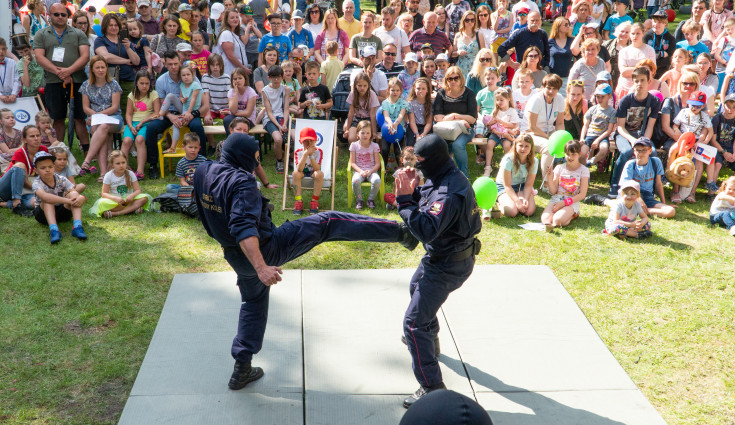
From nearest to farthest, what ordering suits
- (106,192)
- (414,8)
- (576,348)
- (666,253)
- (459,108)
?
1. (576,348)
2. (666,253)
3. (106,192)
4. (459,108)
5. (414,8)

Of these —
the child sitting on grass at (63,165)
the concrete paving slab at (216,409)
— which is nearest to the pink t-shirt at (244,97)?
the child sitting on grass at (63,165)

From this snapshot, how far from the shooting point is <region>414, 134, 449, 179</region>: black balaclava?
409 cm

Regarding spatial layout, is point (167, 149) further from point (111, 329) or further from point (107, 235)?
point (111, 329)

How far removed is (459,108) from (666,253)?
341cm

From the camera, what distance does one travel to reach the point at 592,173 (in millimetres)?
9516

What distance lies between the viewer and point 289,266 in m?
6.60

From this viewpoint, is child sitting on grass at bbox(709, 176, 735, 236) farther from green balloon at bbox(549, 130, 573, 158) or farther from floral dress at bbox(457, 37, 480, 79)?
floral dress at bbox(457, 37, 480, 79)

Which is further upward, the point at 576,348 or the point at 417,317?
the point at 417,317

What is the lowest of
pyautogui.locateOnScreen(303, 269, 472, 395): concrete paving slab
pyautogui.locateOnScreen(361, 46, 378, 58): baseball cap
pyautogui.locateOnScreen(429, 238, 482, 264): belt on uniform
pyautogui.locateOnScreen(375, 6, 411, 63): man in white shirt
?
pyautogui.locateOnScreen(303, 269, 472, 395): concrete paving slab

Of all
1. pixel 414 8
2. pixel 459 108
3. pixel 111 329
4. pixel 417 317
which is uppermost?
pixel 414 8

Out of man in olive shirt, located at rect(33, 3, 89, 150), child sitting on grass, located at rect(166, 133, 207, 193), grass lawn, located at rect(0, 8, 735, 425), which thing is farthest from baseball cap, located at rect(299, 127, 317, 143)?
man in olive shirt, located at rect(33, 3, 89, 150)

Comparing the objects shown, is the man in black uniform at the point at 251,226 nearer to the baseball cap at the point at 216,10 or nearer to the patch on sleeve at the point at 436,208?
the patch on sleeve at the point at 436,208

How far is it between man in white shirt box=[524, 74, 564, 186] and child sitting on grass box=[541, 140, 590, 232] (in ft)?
3.24

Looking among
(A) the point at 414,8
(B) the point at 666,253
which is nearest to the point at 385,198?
(B) the point at 666,253
